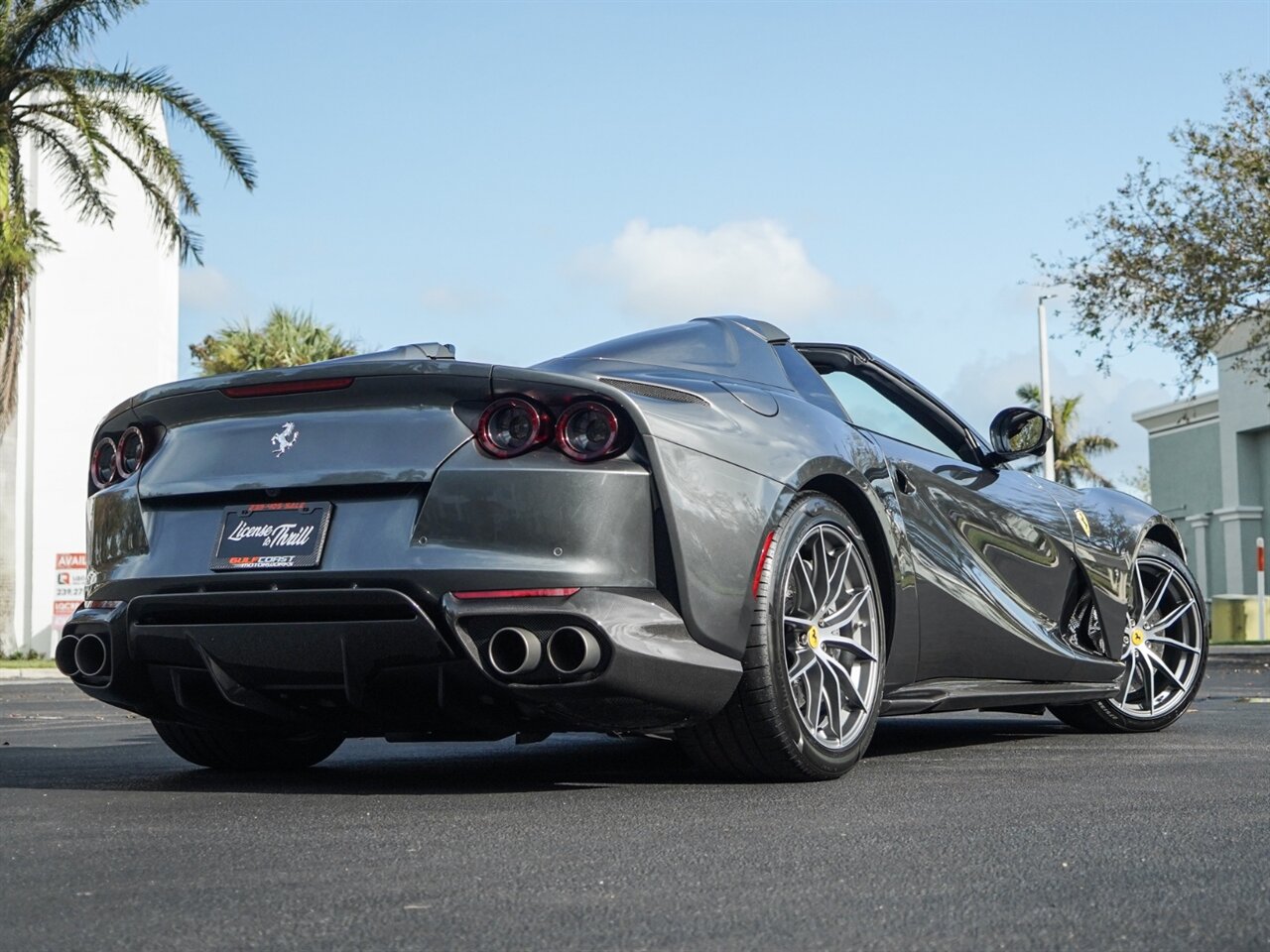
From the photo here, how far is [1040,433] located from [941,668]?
4.11 ft

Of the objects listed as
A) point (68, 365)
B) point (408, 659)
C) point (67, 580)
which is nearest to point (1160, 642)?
point (408, 659)

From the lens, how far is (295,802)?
14.5 feet

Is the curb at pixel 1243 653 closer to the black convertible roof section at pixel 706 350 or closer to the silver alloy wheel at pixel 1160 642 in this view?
the silver alloy wheel at pixel 1160 642

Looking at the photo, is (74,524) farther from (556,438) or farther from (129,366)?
(556,438)

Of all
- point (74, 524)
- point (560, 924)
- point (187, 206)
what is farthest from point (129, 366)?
point (560, 924)

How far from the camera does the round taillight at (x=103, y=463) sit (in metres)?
4.98

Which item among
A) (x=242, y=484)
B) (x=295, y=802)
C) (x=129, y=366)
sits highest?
(x=129, y=366)

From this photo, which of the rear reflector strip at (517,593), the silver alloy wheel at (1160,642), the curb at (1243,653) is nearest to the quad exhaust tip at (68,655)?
the rear reflector strip at (517,593)

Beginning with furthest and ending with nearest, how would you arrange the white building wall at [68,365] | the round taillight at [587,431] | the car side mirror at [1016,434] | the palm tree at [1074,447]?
the palm tree at [1074,447], the white building wall at [68,365], the car side mirror at [1016,434], the round taillight at [587,431]

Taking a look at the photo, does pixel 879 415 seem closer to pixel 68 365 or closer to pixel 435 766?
pixel 435 766

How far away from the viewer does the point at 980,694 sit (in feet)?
17.9

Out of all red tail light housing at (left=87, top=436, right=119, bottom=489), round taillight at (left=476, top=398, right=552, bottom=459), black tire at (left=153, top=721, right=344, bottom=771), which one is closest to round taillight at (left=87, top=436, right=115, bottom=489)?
red tail light housing at (left=87, top=436, right=119, bottom=489)

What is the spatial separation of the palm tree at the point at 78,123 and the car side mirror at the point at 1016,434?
17.0m

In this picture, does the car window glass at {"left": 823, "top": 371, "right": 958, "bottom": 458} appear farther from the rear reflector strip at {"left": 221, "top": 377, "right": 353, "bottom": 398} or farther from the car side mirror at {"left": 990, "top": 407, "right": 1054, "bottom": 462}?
the rear reflector strip at {"left": 221, "top": 377, "right": 353, "bottom": 398}
